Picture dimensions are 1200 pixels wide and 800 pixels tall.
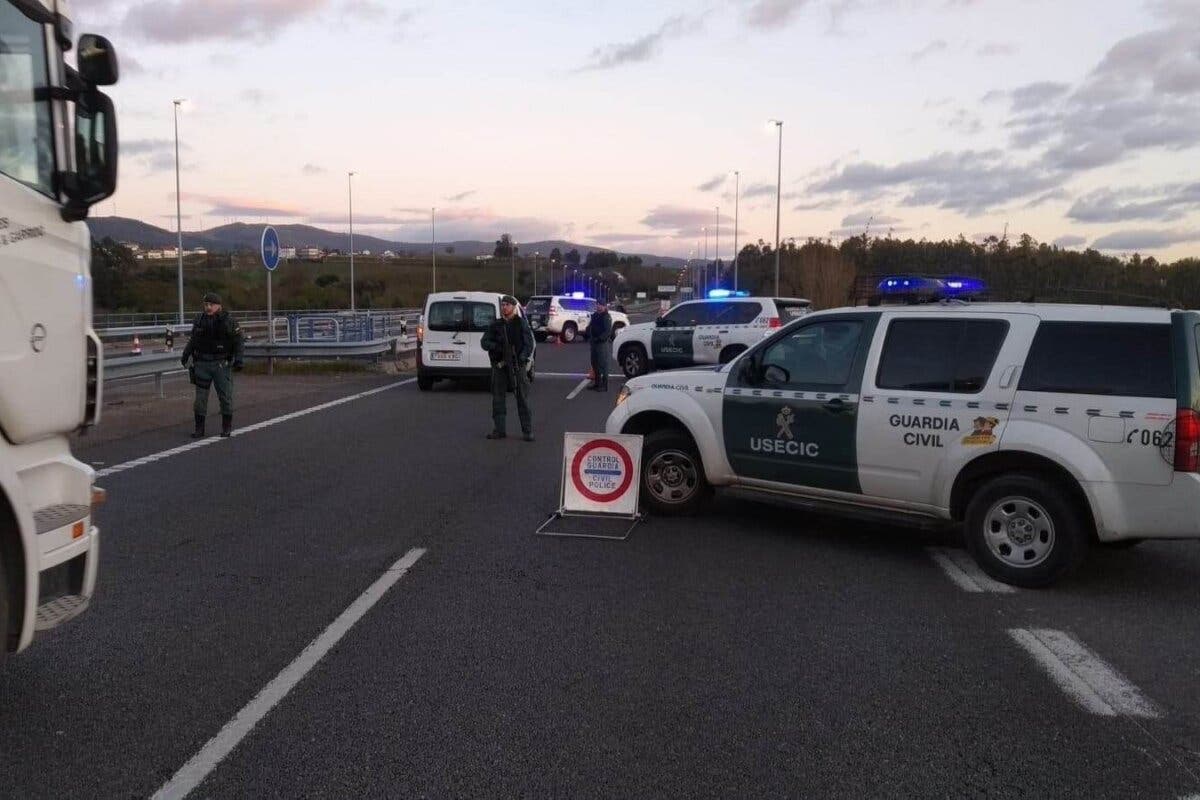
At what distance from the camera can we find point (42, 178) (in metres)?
4.36

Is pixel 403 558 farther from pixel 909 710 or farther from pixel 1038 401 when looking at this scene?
pixel 1038 401

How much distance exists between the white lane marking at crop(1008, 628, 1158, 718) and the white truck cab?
450cm

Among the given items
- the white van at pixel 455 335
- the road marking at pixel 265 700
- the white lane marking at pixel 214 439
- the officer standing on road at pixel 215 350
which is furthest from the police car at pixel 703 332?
the road marking at pixel 265 700

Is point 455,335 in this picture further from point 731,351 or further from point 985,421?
point 985,421

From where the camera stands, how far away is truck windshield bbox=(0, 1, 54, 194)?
13.7ft

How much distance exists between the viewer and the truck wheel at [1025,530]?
660cm

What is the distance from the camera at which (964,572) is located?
7.21m

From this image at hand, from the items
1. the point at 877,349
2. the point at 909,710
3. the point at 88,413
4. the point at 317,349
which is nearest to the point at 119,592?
the point at 88,413

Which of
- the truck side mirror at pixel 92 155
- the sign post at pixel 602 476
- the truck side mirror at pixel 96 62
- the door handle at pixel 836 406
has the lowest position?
the sign post at pixel 602 476

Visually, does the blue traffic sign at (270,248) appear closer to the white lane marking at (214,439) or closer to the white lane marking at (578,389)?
the white lane marking at (214,439)

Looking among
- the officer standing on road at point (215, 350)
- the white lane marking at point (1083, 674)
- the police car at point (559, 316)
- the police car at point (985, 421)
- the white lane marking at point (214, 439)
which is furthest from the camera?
the police car at point (559, 316)

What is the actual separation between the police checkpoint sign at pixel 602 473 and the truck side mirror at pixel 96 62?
15.9 ft

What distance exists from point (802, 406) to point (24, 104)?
214 inches

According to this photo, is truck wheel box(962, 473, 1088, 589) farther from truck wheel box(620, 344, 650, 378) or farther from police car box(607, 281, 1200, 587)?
truck wheel box(620, 344, 650, 378)
